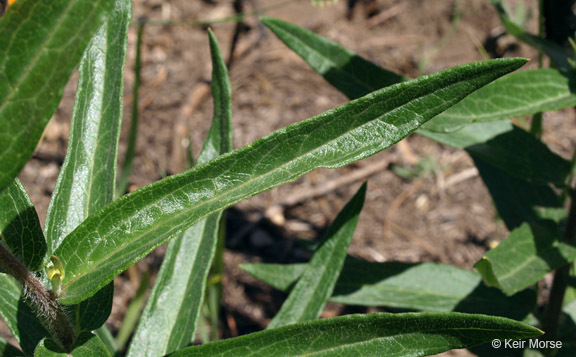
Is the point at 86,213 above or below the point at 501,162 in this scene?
above

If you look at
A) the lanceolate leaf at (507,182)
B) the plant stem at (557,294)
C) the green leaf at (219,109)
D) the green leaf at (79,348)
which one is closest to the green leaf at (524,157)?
the lanceolate leaf at (507,182)

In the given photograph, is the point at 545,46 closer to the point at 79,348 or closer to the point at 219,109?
the point at 219,109

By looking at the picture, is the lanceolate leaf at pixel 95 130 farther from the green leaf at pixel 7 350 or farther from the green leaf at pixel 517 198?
the green leaf at pixel 517 198

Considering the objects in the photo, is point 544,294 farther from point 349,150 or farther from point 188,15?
point 188,15

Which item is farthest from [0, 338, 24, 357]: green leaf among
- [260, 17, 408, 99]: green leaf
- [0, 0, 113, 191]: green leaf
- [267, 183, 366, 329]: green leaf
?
[260, 17, 408, 99]: green leaf

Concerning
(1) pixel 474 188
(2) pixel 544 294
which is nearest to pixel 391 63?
(1) pixel 474 188

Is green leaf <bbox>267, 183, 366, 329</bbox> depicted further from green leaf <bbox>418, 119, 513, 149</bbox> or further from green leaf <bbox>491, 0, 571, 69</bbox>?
green leaf <bbox>491, 0, 571, 69</bbox>

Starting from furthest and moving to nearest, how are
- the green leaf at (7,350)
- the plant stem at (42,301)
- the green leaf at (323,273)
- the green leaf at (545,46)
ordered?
the green leaf at (545,46)
the green leaf at (323,273)
the green leaf at (7,350)
the plant stem at (42,301)
